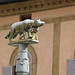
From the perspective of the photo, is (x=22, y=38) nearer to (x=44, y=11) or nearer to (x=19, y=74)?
(x=19, y=74)

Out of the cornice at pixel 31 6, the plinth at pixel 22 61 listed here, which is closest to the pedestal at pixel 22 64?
the plinth at pixel 22 61

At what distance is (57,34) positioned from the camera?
67.3 feet

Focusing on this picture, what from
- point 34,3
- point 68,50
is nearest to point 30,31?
point 68,50

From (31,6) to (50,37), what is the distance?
2113 mm

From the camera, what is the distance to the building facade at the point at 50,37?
20000mm

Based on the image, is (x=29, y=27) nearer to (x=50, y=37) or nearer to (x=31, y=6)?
(x=50, y=37)

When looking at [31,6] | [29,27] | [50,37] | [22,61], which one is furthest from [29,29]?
[31,6]

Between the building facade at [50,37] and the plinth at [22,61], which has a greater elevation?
the building facade at [50,37]

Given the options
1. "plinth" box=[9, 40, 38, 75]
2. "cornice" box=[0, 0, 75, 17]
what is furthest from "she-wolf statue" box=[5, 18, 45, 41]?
"cornice" box=[0, 0, 75, 17]

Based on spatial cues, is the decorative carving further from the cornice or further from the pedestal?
the cornice

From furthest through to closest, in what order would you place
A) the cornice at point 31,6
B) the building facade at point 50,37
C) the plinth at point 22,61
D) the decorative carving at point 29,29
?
the cornice at point 31,6 < the building facade at point 50,37 < the decorative carving at point 29,29 < the plinth at point 22,61

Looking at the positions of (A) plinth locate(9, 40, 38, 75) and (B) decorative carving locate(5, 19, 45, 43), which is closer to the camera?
(A) plinth locate(9, 40, 38, 75)

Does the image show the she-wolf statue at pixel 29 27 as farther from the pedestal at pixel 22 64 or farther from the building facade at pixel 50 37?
the building facade at pixel 50 37

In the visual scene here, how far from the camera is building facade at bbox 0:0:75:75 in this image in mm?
20000
